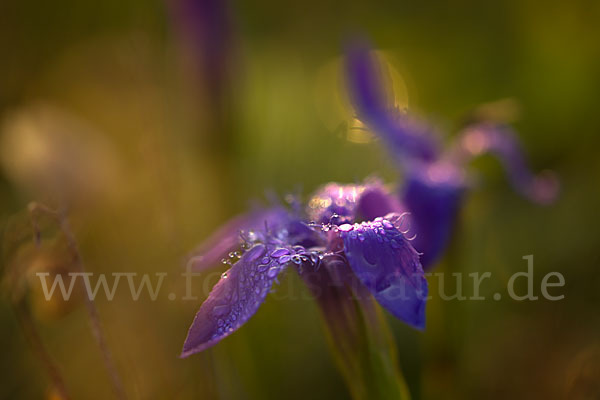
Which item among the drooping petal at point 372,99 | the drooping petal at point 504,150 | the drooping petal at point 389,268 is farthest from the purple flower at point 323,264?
the drooping petal at point 504,150

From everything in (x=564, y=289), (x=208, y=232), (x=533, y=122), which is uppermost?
(x=533, y=122)

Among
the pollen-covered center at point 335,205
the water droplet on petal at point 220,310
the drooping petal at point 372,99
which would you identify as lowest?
the water droplet on petal at point 220,310

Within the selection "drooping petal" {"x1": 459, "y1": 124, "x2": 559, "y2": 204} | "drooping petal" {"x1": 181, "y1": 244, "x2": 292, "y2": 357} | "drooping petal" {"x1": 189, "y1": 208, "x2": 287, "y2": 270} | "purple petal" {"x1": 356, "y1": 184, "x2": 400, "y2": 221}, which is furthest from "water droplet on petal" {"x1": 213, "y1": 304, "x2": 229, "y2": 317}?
"drooping petal" {"x1": 459, "y1": 124, "x2": 559, "y2": 204}

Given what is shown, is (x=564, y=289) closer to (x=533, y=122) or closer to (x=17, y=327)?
(x=533, y=122)

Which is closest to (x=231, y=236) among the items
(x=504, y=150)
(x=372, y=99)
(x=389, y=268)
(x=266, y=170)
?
(x=389, y=268)

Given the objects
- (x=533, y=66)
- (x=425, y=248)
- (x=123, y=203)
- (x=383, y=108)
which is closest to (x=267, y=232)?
(x=425, y=248)

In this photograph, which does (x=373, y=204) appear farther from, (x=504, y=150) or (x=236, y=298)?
(x=504, y=150)

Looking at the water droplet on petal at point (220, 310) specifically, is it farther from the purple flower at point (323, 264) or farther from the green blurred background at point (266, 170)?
the green blurred background at point (266, 170)
